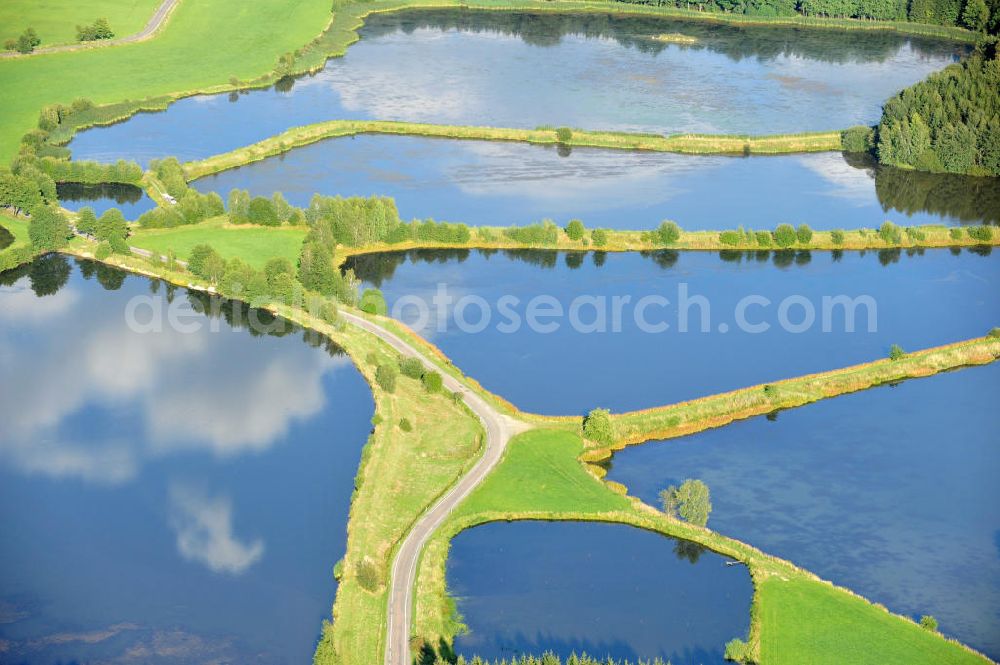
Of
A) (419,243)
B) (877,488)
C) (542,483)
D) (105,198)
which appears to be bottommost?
(877,488)

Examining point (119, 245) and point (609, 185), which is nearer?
point (119, 245)

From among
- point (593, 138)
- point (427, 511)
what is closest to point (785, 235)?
point (593, 138)

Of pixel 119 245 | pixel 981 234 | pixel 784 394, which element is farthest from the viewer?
pixel 981 234

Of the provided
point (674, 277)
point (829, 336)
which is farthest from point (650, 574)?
point (674, 277)

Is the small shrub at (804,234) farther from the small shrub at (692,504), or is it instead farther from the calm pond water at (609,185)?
the small shrub at (692,504)

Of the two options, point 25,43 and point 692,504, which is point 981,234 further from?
point 25,43

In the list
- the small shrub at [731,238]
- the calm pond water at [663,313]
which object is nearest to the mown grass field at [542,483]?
the calm pond water at [663,313]

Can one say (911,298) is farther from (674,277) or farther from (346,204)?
(346,204)
